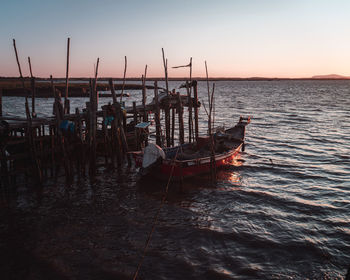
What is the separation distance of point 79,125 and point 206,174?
7.65m

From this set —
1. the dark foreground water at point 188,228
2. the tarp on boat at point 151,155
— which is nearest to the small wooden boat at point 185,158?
the tarp on boat at point 151,155

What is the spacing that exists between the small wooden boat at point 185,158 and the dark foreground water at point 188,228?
74 centimetres

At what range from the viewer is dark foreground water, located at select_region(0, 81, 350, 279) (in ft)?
29.0

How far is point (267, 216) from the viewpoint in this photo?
40.8ft

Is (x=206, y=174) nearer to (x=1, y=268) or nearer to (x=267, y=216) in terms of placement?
(x=267, y=216)

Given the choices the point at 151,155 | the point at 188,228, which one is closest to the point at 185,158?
the point at 151,155

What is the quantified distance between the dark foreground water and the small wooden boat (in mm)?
744

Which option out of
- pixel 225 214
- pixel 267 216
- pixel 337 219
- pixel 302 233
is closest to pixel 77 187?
pixel 225 214

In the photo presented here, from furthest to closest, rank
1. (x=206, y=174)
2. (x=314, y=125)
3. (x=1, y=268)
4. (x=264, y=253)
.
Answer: (x=314, y=125) → (x=206, y=174) → (x=264, y=253) → (x=1, y=268)

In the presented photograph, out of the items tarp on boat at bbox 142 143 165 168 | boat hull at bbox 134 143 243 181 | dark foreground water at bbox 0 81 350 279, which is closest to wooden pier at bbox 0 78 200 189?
dark foreground water at bbox 0 81 350 279

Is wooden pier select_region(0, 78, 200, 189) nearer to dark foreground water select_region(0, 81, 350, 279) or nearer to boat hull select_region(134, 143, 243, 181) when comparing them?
dark foreground water select_region(0, 81, 350, 279)

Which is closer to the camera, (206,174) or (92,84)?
(92,84)

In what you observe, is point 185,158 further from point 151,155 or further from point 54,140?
point 54,140

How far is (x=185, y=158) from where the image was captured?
1606 cm
